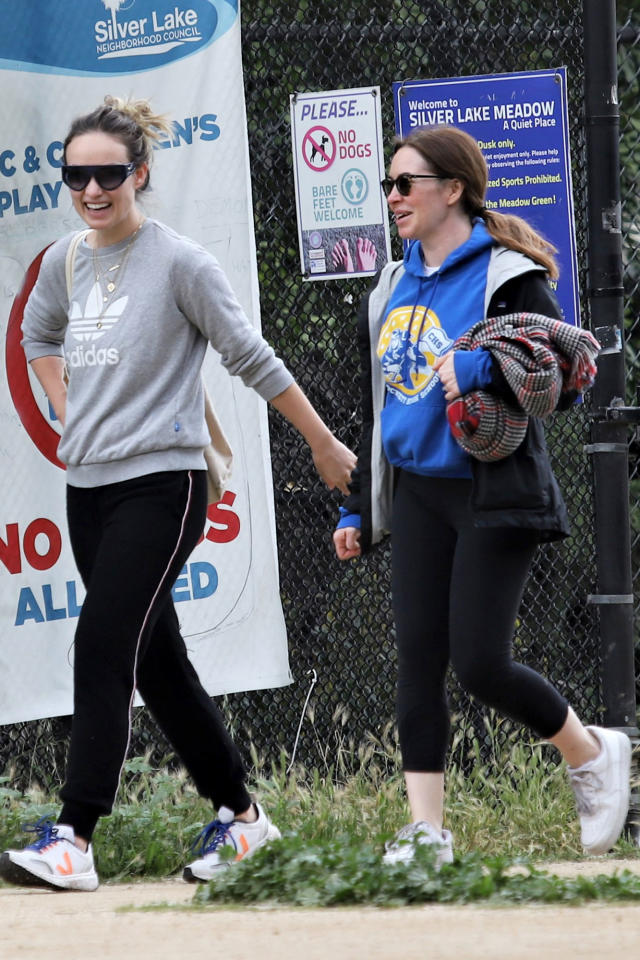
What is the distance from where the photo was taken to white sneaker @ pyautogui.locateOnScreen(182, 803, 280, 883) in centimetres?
407

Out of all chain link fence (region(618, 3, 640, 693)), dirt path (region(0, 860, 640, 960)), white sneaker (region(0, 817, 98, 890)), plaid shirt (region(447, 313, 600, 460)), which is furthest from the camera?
chain link fence (region(618, 3, 640, 693))

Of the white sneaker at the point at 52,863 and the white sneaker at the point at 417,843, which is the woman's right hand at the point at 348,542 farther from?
the white sneaker at the point at 52,863

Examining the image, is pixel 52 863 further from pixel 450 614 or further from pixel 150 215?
pixel 150 215

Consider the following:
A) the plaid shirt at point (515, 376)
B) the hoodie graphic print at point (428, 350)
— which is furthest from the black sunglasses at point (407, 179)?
the plaid shirt at point (515, 376)

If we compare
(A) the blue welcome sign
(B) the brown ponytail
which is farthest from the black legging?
(A) the blue welcome sign

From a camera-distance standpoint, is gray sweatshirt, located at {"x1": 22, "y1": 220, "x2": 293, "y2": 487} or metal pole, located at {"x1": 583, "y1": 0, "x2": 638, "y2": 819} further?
metal pole, located at {"x1": 583, "y1": 0, "x2": 638, "y2": 819}

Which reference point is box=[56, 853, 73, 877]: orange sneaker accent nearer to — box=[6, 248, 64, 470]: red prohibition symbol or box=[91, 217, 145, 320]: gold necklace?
box=[91, 217, 145, 320]: gold necklace

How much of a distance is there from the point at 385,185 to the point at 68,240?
925 millimetres

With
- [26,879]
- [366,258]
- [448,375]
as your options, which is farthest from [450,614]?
[366,258]

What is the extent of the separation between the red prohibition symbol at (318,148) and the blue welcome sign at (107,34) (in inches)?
18.5

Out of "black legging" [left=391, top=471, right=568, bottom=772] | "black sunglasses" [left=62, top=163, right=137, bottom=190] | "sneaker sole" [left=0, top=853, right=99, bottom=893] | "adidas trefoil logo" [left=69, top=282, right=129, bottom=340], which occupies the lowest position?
"sneaker sole" [left=0, top=853, right=99, bottom=893]

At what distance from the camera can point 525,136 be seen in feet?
16.4

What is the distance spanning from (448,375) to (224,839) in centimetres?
149

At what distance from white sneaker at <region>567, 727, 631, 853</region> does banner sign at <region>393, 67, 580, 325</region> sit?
1619 millimetres
